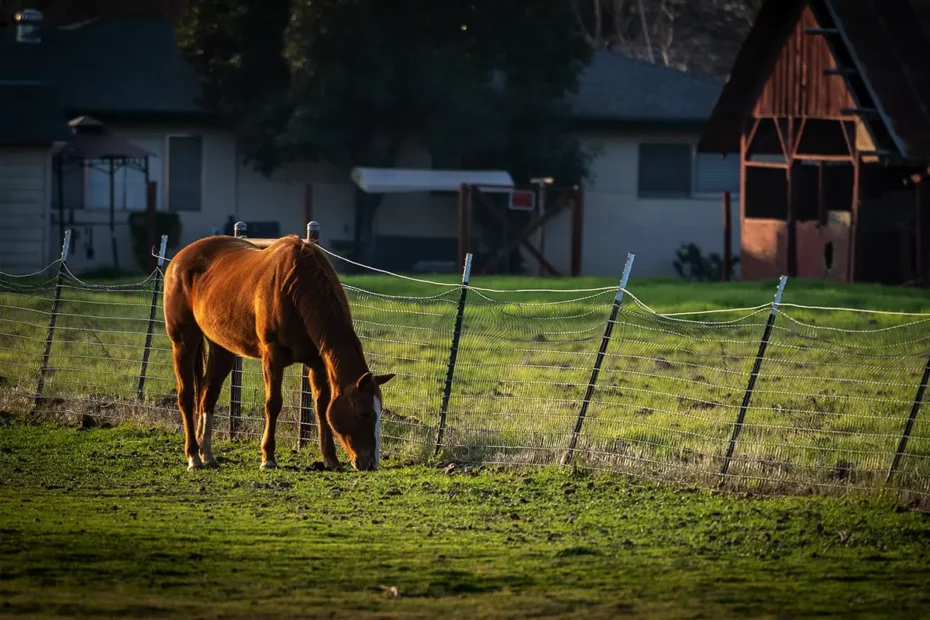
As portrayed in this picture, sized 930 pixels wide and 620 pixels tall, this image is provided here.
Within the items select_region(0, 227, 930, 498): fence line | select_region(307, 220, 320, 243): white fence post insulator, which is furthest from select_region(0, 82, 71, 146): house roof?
select_region(307, 220, 320, 243): white fence post insulator

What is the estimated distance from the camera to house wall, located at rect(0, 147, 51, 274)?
29688 mm

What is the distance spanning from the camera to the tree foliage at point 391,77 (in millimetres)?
31688

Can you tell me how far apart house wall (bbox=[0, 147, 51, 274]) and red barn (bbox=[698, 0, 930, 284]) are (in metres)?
12.5

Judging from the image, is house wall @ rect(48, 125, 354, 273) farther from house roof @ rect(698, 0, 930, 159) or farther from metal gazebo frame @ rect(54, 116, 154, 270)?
house roof @ rect(698, 0, 930, 159)

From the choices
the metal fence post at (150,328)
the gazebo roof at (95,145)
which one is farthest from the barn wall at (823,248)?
Result: the metal fence post at (150,328)

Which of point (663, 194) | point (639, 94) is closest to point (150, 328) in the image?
point (663, 194)

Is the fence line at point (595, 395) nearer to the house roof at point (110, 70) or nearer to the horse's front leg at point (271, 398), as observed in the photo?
the horse's front leg at point (271, 398)

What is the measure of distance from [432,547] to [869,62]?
20499mm

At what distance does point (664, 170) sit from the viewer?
1384 inches

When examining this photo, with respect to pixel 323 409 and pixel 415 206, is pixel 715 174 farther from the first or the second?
pixel 323 409

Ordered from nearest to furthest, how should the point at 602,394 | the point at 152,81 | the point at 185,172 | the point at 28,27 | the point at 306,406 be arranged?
the point at 306,406
the point at 602,394
the point at 185,172
the point at 152,81
the point at 28,27

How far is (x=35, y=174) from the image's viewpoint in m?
29.8

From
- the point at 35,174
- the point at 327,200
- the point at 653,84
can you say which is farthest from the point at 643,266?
the point at 35,174

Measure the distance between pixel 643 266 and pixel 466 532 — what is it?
2599 centimetres
